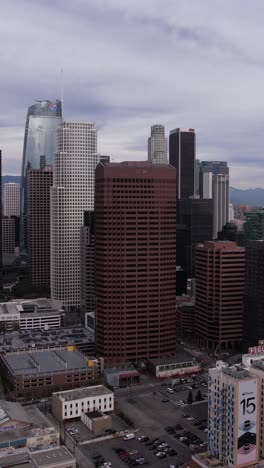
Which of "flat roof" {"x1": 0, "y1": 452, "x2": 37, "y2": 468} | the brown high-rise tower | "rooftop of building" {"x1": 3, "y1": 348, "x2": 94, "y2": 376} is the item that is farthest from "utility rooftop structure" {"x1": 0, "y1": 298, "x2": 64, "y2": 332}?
"flat roof" {"x1": 0, "y1": 452, "x2": 37, "y2": 468}

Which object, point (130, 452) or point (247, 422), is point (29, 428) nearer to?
point (130, 452)

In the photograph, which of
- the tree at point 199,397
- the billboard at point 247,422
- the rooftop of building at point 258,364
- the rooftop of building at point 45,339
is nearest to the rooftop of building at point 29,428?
the billboard at point 247,422

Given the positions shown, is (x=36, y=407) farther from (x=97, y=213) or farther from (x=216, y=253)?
(x=216, y=253)

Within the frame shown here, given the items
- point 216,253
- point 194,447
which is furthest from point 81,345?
point 194,447

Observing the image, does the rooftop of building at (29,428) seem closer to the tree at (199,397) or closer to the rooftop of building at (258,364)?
the tree at (199,397)

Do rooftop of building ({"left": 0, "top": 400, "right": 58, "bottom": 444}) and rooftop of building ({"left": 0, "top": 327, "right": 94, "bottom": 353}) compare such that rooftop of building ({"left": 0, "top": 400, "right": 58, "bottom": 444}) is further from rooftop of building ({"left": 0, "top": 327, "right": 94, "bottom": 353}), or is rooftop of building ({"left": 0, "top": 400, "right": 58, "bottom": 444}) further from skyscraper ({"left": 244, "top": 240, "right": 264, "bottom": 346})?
skyscraper ({"left": 244, "top": 240, "right": 264, "bottom": 346})
